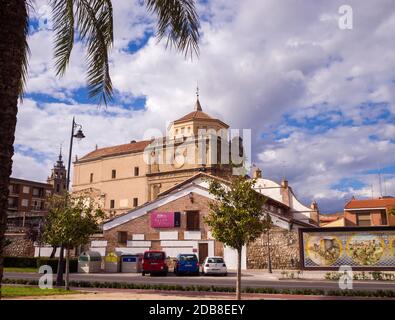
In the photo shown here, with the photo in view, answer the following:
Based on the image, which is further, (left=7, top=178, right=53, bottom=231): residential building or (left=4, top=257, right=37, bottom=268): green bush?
(left=7, top=178, right=53, bottom=231): residential building

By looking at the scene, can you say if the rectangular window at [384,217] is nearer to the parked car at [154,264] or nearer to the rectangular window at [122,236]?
the rectangular window at [122,236]

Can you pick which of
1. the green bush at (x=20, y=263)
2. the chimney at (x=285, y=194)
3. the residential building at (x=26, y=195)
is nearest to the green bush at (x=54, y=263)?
the green bush at (x=20, y=263)

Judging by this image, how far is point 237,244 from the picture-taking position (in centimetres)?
1328

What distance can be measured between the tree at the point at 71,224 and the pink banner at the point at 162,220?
68.3 feet

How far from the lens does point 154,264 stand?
97.4 ft

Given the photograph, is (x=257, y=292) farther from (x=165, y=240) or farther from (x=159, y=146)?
(x=159, y=146)

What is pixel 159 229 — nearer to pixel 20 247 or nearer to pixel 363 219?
pixel 20 247

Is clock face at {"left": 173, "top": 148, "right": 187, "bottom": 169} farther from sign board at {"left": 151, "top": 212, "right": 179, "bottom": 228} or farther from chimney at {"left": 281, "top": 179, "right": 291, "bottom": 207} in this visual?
sign board at {"left": 151, "top": 212, "right": 179, "bottom": 228}

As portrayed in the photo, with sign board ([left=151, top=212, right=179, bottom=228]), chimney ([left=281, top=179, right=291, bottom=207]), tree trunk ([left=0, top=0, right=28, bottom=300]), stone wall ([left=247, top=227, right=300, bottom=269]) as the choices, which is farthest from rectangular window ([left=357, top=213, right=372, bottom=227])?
tree trunk ([left=0, top=0, right=28, bottom=300])

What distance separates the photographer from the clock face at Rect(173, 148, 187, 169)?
6303cm

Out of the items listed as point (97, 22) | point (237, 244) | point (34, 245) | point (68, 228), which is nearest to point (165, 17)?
point (97, 22)

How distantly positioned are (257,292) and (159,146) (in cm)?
5167

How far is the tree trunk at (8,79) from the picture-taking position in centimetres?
564

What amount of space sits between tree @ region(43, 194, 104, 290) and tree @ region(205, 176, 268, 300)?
6.51 m
